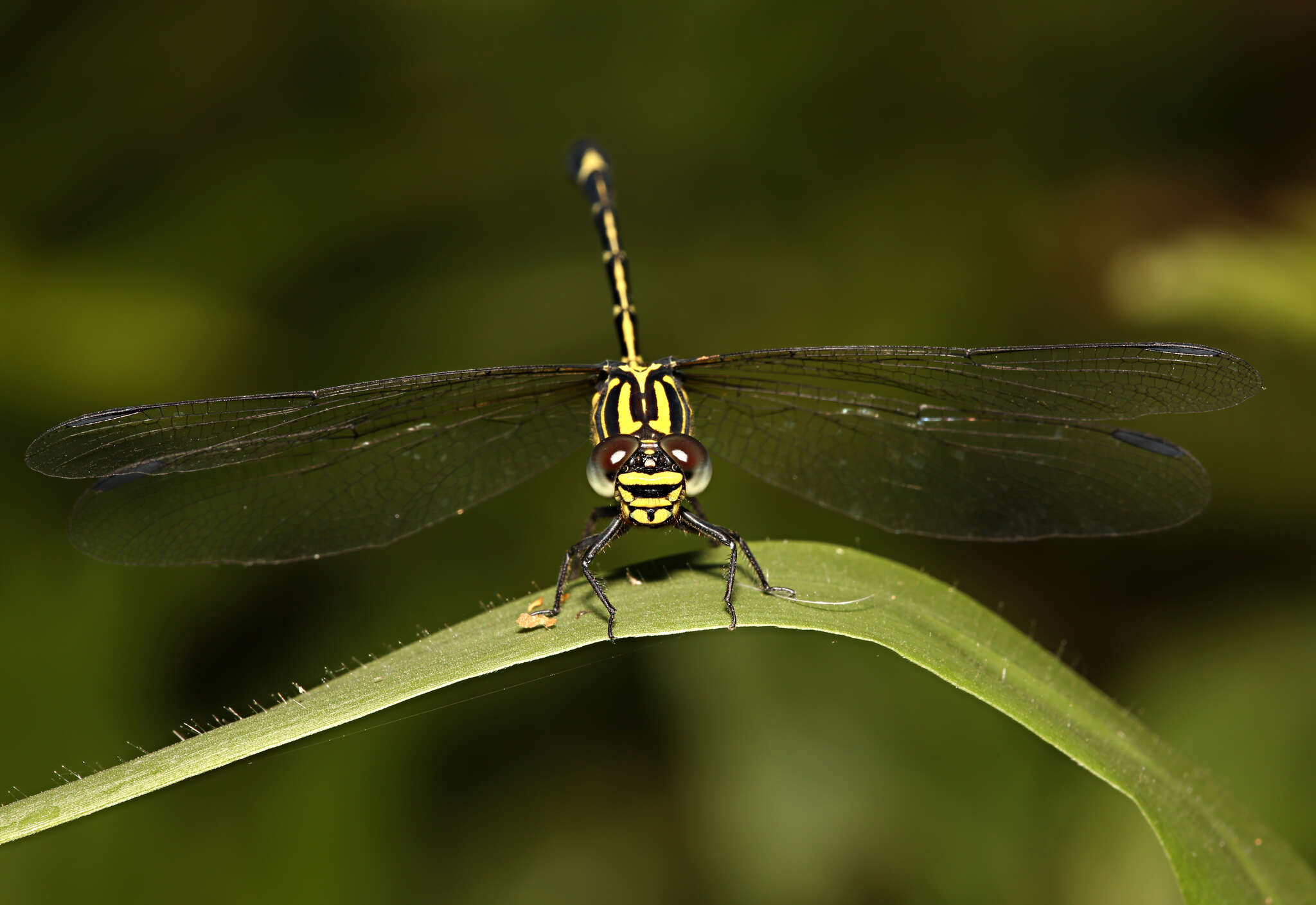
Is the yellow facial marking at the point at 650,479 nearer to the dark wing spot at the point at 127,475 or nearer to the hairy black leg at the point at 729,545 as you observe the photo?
the hairy black leg at the point at 729,545

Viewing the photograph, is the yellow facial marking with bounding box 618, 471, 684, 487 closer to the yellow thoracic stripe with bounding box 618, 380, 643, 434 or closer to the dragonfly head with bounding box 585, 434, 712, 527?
the dragonfly head with bounding box 585, 434, 712, 527

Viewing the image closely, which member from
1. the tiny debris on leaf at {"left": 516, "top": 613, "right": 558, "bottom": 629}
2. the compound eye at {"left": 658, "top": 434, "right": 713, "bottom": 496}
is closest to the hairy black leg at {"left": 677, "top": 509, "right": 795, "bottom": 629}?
Answer: the compound eye at {"left": 658, "top": 434, "right": 713, "bottom": 496}

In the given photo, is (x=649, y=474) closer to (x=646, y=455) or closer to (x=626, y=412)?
(x=646, y=455)

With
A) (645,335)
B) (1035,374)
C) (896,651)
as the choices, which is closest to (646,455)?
(896,651)

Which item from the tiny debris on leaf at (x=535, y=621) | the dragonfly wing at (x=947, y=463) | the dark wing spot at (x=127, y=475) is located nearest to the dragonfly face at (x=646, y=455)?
the dragonfly wing at (x=947, y=463)

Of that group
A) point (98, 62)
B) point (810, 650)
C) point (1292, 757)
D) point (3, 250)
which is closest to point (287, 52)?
point (98, 62)

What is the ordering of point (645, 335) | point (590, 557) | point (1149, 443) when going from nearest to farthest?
1. point (590, 557)
2. point (1149, 443)
3. point (645, 335)

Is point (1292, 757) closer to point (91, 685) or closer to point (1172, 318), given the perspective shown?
point (1172, 318)
